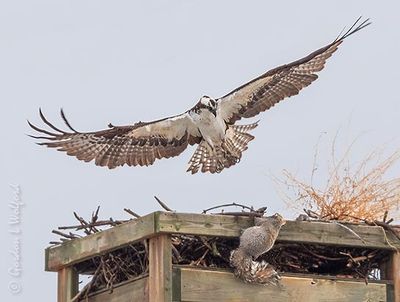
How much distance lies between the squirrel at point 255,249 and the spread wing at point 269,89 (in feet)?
10.2

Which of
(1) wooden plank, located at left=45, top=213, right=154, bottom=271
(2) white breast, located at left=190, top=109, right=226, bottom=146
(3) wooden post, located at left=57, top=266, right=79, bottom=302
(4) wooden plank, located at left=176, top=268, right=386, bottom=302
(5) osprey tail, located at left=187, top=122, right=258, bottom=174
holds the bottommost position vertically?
(4) wooden plank, located at left=176, top=268, right=386, bottom=302

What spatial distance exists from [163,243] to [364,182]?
5.01 ft

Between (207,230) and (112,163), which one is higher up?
(112,163)

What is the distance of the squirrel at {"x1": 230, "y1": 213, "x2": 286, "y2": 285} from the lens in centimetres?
678

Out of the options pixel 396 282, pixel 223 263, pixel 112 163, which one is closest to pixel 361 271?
pixel 396 282

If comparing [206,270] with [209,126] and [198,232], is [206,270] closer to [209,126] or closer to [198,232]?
[198,232]

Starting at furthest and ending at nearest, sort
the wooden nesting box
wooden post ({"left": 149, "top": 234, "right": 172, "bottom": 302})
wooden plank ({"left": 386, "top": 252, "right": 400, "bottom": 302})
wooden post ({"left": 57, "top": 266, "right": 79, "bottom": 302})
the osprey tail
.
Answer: the osprey tail → wooden post ({"left": 57, "top": 266, "right": 79, "bottom": 302}) → wooden plank ({"left": 386, "top": 252, "right": 400, "bottom": 302}) → the wooden nesting box → wooden post ({"left": 149, "top": 234, "right": 172, "bottom": 302})

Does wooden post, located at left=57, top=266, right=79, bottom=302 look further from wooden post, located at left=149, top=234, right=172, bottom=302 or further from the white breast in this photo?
the white breast

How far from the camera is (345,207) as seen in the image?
24.7 ft

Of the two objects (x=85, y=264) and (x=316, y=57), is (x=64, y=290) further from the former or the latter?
(x=316, y=57)

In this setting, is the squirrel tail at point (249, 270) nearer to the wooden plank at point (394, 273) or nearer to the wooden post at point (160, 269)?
the wooden post at point (160, 269)

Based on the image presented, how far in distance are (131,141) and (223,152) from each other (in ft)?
2.75

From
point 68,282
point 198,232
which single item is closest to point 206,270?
point 198,232

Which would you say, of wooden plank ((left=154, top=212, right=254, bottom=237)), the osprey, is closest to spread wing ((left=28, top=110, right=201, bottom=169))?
the osprey
